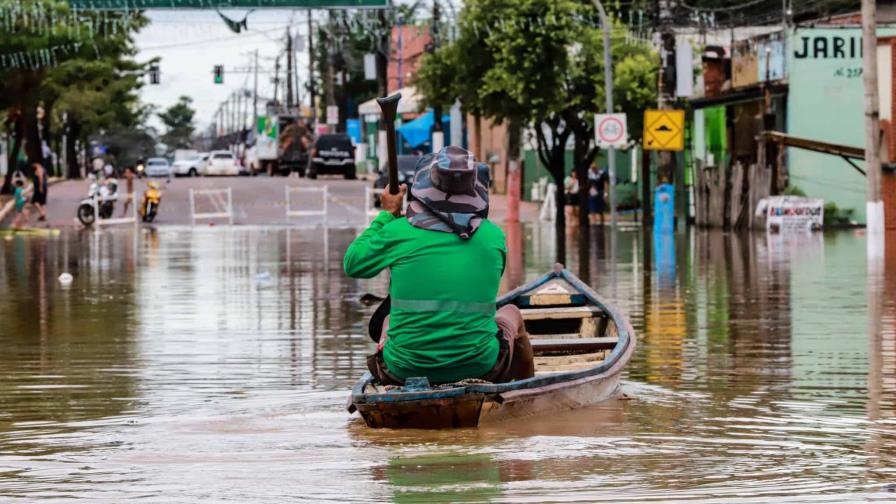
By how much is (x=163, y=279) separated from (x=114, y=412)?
14.0 meters

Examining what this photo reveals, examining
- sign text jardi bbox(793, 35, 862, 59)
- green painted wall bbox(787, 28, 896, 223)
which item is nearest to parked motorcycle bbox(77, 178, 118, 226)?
green painted wall bbox(787, 28, 896, 223)

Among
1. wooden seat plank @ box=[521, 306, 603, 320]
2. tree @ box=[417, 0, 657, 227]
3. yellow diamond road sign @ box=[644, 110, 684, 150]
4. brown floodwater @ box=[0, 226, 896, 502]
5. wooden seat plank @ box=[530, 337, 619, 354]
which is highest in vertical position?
tree @ box=[417, 0, 657, 227]

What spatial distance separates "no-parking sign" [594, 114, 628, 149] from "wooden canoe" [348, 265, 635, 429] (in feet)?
85.7

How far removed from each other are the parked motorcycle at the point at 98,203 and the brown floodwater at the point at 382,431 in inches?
885

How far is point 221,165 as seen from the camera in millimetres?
94812

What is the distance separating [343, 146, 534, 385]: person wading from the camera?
9758mm

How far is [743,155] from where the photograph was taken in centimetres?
A: 4725

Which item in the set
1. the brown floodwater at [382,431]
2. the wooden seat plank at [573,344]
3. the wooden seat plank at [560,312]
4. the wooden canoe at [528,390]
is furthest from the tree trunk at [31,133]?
the wooden seat plank at [573,344]

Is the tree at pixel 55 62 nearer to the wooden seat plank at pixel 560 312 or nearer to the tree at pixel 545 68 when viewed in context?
the tree at pixel 545 68

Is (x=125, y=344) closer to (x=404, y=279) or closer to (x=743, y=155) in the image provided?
(x=404, y=279)

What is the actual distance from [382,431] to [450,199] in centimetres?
135

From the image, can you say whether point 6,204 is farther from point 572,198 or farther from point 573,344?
point 573,344

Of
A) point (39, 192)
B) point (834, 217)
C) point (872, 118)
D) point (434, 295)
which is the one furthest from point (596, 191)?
point (434, 295)

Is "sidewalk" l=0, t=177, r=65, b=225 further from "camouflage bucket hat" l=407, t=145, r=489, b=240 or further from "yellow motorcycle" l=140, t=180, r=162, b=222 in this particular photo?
"camouflage bucket hat" l=407, t=145, r=489, b=240
